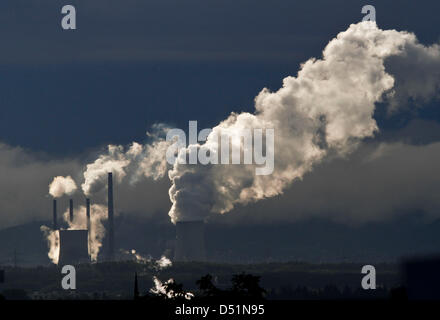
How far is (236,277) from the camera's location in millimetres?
135000

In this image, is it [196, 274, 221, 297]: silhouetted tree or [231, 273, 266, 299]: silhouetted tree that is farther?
[231, 273, 266, 299]: silhouetted tree

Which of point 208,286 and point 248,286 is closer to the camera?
point 208,286

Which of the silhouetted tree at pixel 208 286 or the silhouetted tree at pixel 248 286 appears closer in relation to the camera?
the silhouetted tree at pixel 208 286
